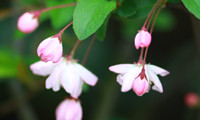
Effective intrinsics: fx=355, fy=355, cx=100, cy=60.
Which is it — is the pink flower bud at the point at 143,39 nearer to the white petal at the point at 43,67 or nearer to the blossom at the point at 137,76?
the blossom at the point at 137,76

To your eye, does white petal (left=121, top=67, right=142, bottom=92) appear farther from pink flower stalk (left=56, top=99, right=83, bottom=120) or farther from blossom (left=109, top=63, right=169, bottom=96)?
pink flower stalk (left=56, top=99, right=83, bottom=120)

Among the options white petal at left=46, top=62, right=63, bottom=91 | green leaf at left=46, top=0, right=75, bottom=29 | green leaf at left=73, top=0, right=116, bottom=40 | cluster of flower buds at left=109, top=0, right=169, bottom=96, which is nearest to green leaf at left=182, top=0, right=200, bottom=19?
cluster of flower buds at left=109, top=0, right=169, bottom=96

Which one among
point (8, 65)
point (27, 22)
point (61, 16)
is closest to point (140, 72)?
point (27, 22)

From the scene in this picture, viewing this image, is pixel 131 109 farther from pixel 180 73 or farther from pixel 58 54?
pixel 58 54

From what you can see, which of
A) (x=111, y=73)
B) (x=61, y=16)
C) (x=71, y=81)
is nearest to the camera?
(x=71, y=81)

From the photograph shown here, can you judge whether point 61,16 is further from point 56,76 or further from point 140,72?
point 140,72
